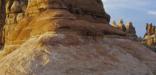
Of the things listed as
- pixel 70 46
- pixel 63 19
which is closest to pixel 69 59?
pixel 70 46

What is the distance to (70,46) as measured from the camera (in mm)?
20234

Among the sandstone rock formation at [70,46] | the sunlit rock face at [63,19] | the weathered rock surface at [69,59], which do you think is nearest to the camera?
the weathered rock surface at [69,59]

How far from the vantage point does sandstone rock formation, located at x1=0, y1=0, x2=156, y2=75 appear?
762 inches

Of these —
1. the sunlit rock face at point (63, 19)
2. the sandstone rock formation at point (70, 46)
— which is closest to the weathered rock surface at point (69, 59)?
the sandstone rock formation at point (70, 46)

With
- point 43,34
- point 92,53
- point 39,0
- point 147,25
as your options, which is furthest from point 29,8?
point 147,25

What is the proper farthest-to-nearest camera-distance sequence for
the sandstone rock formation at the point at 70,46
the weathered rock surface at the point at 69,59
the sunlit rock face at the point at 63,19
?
1. the sunlit rock face at the point at 63,19
2. the sandstone rock formation at the point at 70,46
3. the weathered rock surface at the point at 69,59

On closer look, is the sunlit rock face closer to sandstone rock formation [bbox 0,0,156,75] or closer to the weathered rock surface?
sandstone rock formation [bbox 0,0,156,75]

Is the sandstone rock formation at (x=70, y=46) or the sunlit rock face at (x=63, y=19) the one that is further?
the sunlit rock face at (x=63, y=19)

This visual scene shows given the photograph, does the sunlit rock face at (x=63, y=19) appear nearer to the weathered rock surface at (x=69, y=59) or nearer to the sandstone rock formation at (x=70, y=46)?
the sandstone rock formation at (x=70, y=46)

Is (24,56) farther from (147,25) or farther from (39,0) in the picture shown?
(147,25)

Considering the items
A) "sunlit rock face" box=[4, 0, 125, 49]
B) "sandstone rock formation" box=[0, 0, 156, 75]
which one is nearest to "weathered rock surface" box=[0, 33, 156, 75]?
"sandstone rock formation" box=[0, 0, 156, 75]

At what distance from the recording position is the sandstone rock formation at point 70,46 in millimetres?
19359

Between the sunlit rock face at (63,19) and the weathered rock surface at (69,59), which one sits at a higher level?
the sunlit rock face at (63,19)

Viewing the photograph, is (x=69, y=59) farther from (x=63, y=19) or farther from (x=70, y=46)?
(x=63, y=19)
